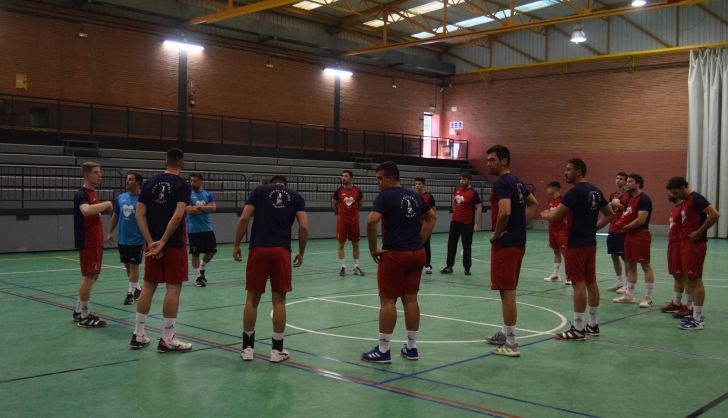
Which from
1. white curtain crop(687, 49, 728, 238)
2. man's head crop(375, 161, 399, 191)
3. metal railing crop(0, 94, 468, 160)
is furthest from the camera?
white curtain crop(687, 49, 728, 238)

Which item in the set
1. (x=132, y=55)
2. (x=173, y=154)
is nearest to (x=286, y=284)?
(x=173, y=154)

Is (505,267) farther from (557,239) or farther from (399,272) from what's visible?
(557,239)

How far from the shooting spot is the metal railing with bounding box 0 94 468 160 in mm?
23906

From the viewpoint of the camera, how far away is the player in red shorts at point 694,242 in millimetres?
9031

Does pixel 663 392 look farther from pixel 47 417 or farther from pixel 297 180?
pixel 297 180

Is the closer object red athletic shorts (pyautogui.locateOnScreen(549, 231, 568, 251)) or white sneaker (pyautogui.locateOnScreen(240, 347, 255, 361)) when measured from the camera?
white sneaker (pyautogui.locateOnScreen(240, 347, 255, 361))

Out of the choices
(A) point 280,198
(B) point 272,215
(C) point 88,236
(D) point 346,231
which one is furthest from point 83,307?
(D) point 346,231

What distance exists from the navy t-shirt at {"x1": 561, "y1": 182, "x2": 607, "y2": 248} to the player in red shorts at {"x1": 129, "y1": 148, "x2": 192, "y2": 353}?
4.61 m

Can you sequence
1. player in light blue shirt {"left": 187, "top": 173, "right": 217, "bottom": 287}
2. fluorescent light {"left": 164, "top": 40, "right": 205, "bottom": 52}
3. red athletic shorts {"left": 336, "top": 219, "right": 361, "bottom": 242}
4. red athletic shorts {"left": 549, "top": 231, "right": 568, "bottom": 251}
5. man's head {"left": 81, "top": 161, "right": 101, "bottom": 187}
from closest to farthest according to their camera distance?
1. man's head {"left": 81, "top": 161, "right": 101, "bottom": 187}
2. player in light blue shirt {"left": 187, "top": 173, "right": 217, "bottom": 287}
3. red athletic shorts {"left": 549, "top": 231, "right": 568, "bottom": 251}
4. red athletic shorts {"left": 336, "top": 219, "right": 361, "bottom": 242}
5. fluorescent light {"left": 164, "top": 40, "right": 205, "bottom": 52}

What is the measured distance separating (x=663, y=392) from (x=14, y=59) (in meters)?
24.4

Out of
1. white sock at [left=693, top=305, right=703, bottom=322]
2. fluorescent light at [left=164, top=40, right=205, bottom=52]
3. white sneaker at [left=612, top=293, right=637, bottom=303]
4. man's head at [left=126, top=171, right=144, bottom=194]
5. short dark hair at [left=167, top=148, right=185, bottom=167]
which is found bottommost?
white sneaker at [left=612, top=293, right=637, bottom=303]

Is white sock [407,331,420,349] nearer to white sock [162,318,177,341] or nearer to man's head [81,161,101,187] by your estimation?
white sock [162,318,177,341]

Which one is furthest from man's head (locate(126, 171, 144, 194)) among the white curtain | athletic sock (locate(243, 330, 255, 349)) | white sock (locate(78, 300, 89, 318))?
the white curtain

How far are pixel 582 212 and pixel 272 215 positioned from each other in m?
3.89
